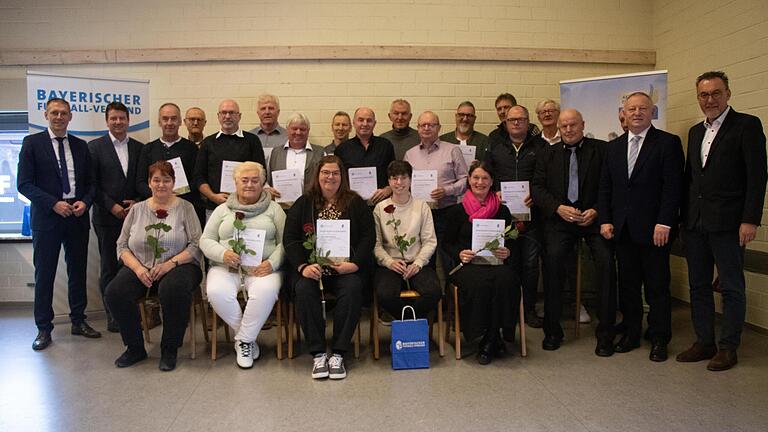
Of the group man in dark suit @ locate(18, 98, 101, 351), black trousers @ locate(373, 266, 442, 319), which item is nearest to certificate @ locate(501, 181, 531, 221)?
black trousers @ locate(373, 266, 442, 319)

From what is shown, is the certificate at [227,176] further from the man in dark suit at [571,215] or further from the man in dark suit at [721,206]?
the man in dark suit at [721,206]

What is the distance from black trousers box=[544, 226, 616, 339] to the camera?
3.56 metres

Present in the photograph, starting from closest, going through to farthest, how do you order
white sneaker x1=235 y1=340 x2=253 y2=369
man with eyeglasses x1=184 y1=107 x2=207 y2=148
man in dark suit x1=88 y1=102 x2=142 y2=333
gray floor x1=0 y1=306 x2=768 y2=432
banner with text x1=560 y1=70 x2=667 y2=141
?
gray floor x1=0 y1=306 x2=768 y2=432 → white sneaker x1=235 y1=340 x2=253 y2=369 → man in dark suit x1=88 y1=102 x2=142 y2=333 → banner with text x1=560 y1=70 x2=667 y2=141 → man with eyeglasses x1=184 y1=107 x2=207 y2=148

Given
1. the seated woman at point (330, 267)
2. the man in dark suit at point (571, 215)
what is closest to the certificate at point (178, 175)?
Answer: the seated woman at point (330, 267)

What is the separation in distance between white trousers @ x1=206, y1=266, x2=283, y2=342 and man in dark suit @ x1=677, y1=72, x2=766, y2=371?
9.08 ft

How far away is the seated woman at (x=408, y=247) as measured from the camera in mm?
3406

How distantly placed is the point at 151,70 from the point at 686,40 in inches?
206

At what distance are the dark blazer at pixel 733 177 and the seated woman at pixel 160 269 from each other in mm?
3386

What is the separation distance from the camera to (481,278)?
11.2ft

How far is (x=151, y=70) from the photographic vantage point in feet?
16.8

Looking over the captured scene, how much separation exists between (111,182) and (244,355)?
6.24 ft

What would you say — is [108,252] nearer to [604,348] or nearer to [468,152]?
[468,152]

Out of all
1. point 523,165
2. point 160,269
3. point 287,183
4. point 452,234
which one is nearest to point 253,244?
point 160,269

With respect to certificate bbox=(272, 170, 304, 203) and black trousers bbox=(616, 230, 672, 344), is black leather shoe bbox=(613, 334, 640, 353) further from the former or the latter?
certificate bbox=(272, 170, 304, 203)
